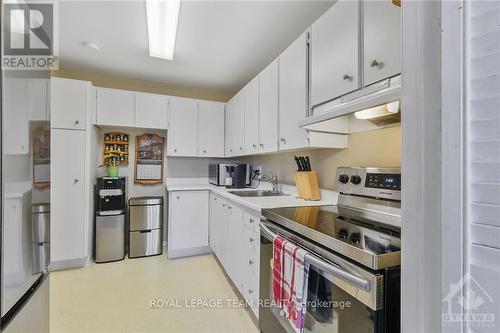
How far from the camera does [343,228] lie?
1139 millimetres

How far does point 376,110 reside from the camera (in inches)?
52.9

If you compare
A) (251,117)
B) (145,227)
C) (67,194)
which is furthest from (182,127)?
(67,194)

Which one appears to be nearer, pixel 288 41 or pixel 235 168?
pixel 288 41

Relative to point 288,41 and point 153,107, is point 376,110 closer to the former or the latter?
point 288,41

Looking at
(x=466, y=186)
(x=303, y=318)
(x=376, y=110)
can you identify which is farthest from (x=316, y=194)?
(x=466, y=186)

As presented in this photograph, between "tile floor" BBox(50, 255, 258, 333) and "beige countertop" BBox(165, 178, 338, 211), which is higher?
"beige countertop" BBox(165, 178, 338, 211)

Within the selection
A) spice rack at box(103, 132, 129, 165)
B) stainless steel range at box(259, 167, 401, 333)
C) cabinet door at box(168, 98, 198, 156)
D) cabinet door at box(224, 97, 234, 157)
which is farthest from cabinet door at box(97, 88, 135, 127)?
stainless steel range at box(259, 167, 401, 333)

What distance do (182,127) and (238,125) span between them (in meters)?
0.90

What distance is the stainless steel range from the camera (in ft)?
2.59

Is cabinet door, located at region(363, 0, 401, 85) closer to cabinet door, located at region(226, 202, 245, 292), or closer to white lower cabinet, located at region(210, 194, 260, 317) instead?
white lower cabinet, located at region(210, 194, 260, 317)

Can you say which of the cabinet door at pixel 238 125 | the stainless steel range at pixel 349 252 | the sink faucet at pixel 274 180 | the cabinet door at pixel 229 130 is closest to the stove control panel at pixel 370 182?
the stainless steel range at pixel 349 252

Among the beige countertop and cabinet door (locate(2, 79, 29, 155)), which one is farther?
the beige countertop

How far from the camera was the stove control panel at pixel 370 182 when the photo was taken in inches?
50.5

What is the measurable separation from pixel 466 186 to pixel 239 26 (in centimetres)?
220
